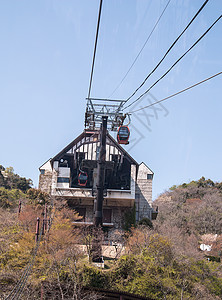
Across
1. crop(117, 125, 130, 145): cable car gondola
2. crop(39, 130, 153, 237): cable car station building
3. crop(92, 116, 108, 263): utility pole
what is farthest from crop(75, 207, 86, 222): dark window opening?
crop(117, 125, 130, 145): cable car gondola

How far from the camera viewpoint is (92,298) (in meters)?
18.8

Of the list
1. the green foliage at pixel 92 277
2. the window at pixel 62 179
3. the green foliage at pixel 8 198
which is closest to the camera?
the green foliage at pixel 92 277

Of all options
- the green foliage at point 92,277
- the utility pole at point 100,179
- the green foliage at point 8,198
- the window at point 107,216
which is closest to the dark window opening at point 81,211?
the window at point 107,216

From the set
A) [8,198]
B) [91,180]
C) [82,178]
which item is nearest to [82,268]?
Answer: [82,178]

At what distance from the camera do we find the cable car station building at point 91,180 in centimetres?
3447

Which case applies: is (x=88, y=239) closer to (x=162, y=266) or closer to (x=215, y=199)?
(x=162, y=266)

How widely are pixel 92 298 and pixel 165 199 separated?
5088 centimetres

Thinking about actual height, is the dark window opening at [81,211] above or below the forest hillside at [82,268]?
above

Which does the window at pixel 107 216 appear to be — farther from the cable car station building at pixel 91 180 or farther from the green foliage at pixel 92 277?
the green foliage at pixel 92 277

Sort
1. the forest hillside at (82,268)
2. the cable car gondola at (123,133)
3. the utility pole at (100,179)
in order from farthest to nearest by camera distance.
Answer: the cable car gondola at (123,133) < the utility pole at (100,179) < the forest hillside at (82,268)

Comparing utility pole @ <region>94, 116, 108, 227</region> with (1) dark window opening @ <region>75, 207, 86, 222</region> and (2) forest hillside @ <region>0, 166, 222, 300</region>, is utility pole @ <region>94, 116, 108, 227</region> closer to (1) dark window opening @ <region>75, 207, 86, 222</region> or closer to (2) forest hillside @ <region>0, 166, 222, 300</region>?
(2) forest hillside @ <region>0, 166, 222, 300</region>

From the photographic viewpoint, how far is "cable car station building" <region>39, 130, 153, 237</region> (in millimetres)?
34469

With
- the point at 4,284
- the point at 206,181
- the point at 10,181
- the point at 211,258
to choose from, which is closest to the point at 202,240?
the point at 211,258

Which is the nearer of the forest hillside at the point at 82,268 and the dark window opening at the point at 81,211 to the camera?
the forest hillside at the point at 82,268
